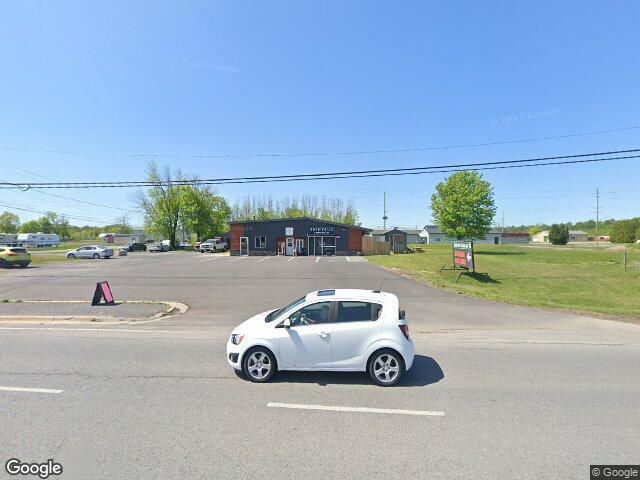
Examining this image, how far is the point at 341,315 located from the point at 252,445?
7.83ft

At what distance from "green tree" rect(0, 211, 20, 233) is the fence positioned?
131m

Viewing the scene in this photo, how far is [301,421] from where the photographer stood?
411 centimetres

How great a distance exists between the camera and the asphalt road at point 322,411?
10.9ft

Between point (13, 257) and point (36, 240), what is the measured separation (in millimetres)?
65707

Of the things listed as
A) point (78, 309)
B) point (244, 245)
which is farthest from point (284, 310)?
point (244, 245)

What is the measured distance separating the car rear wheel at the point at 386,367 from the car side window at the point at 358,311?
0.58 m

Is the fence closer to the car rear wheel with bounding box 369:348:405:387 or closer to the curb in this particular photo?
the curb

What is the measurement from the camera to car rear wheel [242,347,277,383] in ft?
17.6

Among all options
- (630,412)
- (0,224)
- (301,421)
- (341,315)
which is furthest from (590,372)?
(0,224)

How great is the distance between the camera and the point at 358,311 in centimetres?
549

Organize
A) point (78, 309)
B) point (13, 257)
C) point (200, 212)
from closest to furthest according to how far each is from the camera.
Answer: point (78, 309)
point (13, 257)
point (200, 212)

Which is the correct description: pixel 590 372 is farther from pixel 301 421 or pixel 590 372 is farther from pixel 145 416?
pixel 145 416

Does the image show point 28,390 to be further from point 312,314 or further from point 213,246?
point 213,246

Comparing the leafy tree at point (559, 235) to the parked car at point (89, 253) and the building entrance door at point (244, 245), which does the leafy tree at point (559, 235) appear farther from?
the parked car at point (89, 253)
